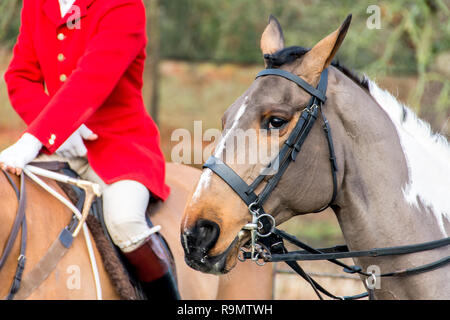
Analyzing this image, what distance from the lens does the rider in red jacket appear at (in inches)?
116

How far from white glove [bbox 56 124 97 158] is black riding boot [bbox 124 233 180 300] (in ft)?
2.02

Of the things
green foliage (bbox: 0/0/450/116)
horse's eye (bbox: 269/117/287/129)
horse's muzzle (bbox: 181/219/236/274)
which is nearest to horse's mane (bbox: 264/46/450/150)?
horse's eye (bbox: 269/117/287/129)

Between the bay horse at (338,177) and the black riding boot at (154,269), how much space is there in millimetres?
948

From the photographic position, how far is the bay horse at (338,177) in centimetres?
220

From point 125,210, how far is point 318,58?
137 cm

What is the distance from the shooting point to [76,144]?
3.12 m

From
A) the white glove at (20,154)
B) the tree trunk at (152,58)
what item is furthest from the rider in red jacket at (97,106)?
the tree trunk at (152,58)

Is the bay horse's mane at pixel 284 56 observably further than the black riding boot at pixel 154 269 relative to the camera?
No

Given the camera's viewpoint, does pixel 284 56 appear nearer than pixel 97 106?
Yes

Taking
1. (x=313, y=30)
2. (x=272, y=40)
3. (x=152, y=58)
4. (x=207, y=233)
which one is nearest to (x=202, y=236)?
(x=207, y=233)

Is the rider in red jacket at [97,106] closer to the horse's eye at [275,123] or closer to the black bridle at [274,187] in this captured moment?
the black bridle at [274,187]

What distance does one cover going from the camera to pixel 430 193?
2424mm

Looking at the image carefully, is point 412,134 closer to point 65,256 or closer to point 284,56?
point 284,56
